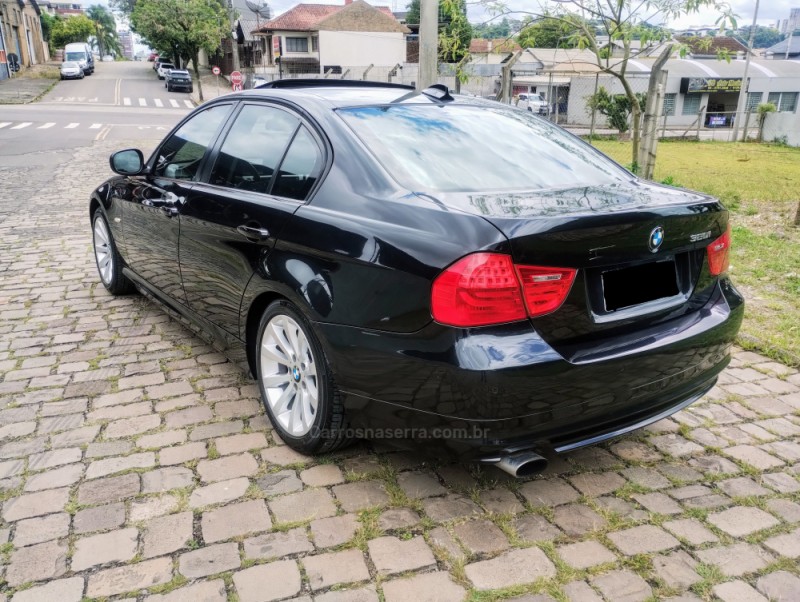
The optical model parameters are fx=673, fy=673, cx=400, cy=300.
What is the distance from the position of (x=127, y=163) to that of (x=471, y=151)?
261cm

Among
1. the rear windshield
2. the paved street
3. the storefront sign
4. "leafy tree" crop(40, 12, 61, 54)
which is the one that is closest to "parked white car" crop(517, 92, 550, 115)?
the storefront sign

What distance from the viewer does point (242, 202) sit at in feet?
10.7

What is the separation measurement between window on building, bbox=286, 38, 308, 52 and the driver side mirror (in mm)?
61090

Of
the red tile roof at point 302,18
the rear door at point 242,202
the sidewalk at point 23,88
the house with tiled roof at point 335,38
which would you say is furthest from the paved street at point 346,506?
the red tile roof at point 302,18

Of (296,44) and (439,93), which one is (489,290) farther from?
(296,44)

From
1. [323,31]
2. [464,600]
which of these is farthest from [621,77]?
[323,31]

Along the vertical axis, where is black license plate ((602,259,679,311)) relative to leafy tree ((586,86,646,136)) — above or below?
above

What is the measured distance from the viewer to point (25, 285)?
229 inches

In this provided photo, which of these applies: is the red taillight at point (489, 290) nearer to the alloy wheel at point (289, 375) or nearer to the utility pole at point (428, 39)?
the alloy wheel at point (289, 375)

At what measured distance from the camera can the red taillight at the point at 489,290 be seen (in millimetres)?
2250

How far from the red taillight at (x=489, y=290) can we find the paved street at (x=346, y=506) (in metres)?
0.88

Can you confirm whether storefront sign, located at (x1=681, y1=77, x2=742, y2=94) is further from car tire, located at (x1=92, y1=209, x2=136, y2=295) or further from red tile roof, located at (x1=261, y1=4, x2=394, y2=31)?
car tire, located at (x1=92, y1=209, x2=136, y2=295)

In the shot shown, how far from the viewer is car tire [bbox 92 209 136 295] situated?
17.2ft

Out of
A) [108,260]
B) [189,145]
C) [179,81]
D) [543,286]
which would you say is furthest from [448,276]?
[179,81]
